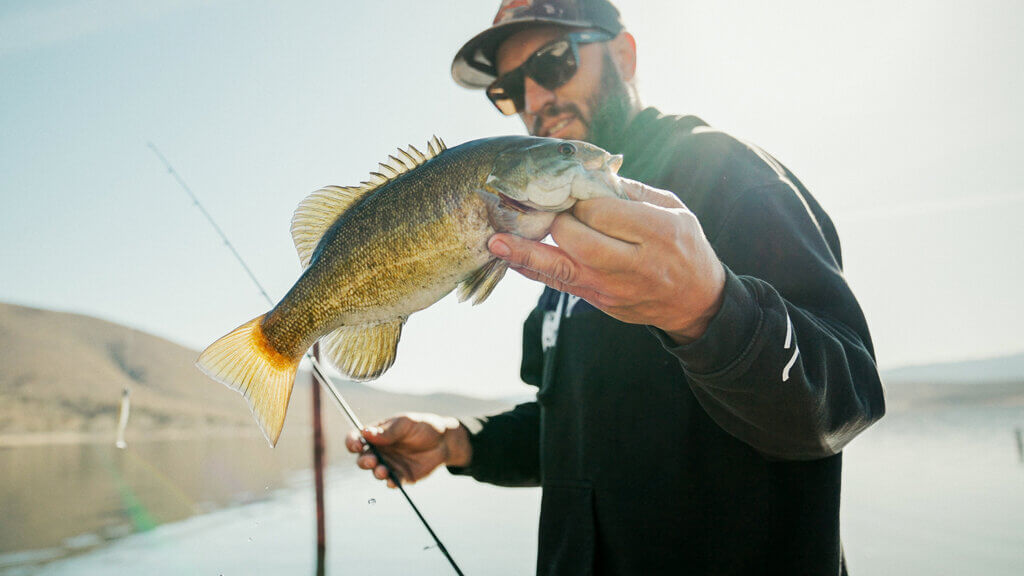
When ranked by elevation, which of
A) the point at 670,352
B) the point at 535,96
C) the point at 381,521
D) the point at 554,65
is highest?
the point at 554,65

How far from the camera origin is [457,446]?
10.6 ft

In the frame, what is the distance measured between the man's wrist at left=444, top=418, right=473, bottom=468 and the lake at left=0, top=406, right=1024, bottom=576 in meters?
4.36

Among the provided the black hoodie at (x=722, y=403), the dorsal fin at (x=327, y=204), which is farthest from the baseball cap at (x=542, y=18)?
the dorsal fin at (x=327, y=204)

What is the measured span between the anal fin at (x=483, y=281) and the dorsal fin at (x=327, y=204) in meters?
0.49

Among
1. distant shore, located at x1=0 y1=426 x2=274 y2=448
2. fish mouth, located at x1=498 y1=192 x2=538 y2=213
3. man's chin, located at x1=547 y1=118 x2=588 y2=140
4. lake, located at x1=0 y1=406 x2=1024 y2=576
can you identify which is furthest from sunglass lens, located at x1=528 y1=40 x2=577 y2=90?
distant shore, located at x1=0 y1=426 x2=274 y2=448

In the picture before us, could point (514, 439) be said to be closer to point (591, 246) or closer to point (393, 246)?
point (393, 246)

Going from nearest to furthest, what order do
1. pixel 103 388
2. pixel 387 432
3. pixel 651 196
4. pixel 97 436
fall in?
pixel 651 196 → pixel 387 432 → pixel 97 436 → pixel 103 388

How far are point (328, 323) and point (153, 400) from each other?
10602cm

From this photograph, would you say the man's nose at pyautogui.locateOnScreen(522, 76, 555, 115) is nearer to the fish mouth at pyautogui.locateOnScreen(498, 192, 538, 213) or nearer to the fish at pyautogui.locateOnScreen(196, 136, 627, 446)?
the fish at pyautogui.locateOnScreen(196, 136, 627, 446)

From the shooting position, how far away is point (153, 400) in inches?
3561

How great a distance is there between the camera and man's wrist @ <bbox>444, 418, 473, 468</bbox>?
126 inches

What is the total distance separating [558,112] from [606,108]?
0.85 feet

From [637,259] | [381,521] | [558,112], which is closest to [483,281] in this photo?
[637,259]

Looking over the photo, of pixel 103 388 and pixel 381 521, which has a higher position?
pixel 381 521
